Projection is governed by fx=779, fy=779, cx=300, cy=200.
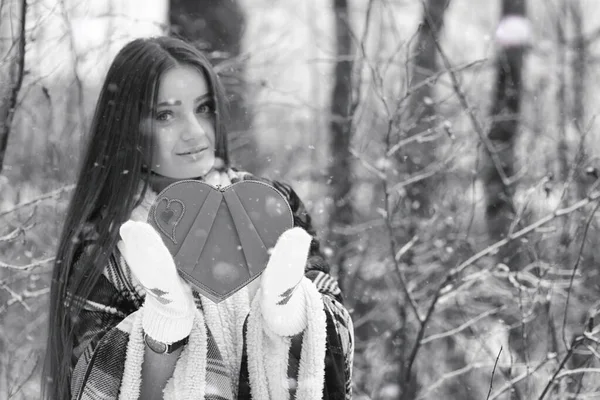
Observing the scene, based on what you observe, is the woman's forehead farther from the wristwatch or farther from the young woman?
the wristwatch

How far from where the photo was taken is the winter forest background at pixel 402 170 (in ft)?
9.81

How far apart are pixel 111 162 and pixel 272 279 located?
81 cm

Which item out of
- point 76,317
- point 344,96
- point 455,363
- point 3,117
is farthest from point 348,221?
point 76,317

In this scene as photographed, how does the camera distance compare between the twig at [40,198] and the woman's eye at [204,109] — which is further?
the twig at [40,198]

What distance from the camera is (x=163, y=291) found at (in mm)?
1765

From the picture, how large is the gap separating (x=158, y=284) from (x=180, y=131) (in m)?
0.68

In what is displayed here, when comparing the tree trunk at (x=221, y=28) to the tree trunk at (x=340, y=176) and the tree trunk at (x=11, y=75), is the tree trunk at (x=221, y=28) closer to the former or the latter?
the tree trunk at (x=340, y=176)

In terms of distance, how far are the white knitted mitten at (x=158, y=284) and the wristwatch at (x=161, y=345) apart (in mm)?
46

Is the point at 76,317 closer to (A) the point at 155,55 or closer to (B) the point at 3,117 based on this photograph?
(A) the point at 155,55

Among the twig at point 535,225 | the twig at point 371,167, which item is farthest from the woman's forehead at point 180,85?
the twig at point 535,225

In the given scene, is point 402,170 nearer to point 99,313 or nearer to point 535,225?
point 535,225

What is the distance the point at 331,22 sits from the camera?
684 centimetres

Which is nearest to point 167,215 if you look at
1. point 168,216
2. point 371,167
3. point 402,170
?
point 168,216

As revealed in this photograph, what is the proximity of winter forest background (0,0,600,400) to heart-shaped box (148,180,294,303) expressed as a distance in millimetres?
1031
